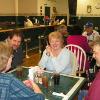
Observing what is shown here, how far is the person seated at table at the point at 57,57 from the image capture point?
2928 mm

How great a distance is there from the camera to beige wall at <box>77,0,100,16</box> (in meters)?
9.70

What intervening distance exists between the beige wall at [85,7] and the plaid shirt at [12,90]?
8.53m

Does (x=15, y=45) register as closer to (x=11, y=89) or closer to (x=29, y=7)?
(x=11, y=89)

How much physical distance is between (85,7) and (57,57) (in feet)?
24.3

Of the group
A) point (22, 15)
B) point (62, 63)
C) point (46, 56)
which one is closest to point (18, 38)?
point (46, 56)

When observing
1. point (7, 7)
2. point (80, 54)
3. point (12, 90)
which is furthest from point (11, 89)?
point (7, 7)

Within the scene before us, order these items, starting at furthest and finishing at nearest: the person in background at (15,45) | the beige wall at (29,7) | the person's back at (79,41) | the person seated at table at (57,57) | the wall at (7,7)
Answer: the beige wall at (29,7), the wall at (7,7), the person's back at (79,41), the person in background at (15,45), the person seated at table at (57,57)

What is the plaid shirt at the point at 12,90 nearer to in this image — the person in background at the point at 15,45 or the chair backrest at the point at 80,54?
the person in background at the point at 15,45

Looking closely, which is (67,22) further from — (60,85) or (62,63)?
(60,85)

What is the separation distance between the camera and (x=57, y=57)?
2943mm

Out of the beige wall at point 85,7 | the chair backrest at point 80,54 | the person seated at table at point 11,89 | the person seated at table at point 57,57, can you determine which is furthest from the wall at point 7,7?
the person seated at table at point 11,89

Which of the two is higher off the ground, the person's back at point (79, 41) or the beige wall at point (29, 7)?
the beige wall at point (29, 7)

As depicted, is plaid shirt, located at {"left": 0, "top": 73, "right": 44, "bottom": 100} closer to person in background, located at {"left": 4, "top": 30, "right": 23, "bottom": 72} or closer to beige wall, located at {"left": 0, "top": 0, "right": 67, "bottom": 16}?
person in background, located at {"left": 4, "top": 30, "right": 23, "bottom": 72}

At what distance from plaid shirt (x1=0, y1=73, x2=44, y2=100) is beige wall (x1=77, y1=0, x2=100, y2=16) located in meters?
8.53
